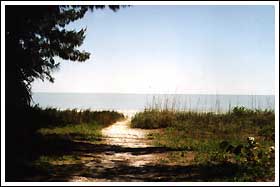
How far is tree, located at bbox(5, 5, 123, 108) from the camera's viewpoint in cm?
663

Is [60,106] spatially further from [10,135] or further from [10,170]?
[10,170]

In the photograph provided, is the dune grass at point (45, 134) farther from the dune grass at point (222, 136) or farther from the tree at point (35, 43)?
the dune grass at point (222, 136)

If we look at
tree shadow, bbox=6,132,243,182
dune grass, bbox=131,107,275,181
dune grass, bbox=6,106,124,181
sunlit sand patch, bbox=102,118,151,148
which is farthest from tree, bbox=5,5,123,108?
dune grass, bbox=131,107,275,181

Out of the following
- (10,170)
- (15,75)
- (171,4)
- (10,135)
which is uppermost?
(171,4)

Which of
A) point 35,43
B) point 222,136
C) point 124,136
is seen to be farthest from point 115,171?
point 35,43

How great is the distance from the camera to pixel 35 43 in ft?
25.0

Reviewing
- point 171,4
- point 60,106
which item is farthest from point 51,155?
point 171,4

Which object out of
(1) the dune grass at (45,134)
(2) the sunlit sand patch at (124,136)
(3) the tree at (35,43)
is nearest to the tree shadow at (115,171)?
(1) the dune grass at (45,134)

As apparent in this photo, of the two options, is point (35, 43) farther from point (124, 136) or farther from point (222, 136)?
point (222, 136)

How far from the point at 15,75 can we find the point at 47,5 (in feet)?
4.51

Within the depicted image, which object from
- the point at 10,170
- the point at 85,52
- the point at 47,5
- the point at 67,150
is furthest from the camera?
the point at 67,150

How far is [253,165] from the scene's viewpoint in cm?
630

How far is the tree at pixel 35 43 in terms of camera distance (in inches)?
261

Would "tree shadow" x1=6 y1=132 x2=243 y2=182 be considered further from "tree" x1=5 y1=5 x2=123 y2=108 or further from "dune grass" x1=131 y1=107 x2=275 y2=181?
"tree" x1=5 y1=5 x2=123 y2=108
